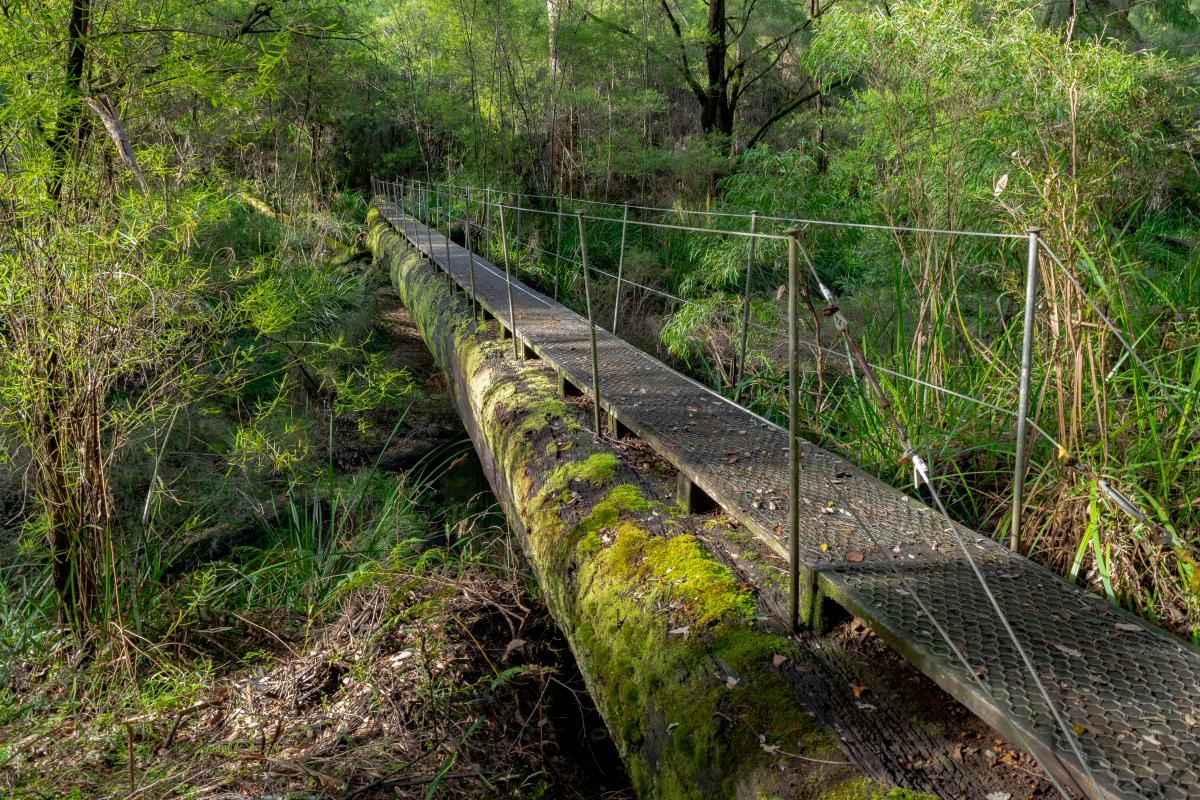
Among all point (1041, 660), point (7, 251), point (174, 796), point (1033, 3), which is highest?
point (1033, 3)

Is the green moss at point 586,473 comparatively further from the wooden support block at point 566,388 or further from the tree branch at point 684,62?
the tree branch at point 684,62

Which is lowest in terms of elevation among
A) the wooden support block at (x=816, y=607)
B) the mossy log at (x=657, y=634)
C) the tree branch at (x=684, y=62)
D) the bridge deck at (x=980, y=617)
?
the mossy log at (x=657, y=634)

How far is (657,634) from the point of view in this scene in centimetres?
187

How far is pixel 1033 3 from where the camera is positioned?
18.1 ft

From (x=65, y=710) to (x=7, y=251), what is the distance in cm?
154

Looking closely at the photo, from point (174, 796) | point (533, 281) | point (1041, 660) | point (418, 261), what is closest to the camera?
point (1041, 660)

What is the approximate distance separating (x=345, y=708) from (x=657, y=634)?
1032mm

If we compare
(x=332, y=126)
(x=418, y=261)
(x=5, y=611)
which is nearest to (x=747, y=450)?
(x=5, y=611)

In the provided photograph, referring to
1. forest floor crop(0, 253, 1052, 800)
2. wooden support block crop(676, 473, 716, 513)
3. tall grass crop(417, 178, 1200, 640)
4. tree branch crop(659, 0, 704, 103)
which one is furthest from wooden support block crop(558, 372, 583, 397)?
tree branch crop(659, 0, 704, 103)

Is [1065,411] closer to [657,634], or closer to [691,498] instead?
[691,498]

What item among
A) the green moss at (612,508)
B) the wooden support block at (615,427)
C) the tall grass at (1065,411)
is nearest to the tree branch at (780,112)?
the tall grass at (1065,411)

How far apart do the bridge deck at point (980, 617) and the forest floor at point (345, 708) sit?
0.84 metres

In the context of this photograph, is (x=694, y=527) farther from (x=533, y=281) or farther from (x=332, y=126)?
(x=332, y=126)

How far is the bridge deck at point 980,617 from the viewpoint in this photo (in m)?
1.25
